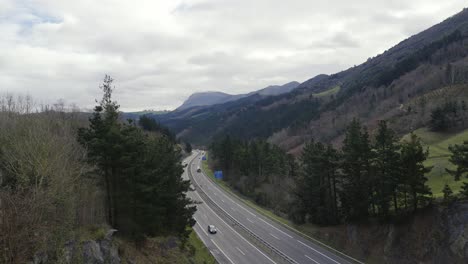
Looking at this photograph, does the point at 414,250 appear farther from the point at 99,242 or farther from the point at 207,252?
the point at 99,242

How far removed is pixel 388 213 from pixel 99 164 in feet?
94.5

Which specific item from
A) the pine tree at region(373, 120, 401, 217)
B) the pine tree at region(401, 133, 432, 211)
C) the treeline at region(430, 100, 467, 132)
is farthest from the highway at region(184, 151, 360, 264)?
the treeline at region(430, 100, 467, 132)

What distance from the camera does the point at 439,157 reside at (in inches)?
1881

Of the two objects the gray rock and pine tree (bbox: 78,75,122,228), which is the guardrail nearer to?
pine tree (bbox: 78,75,122,228)

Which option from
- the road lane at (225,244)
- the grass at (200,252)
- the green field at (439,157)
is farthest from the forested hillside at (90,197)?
the green field at (439,157)

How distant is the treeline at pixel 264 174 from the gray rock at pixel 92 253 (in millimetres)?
45849

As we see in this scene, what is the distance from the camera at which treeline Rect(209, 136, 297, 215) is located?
6500 centimetres

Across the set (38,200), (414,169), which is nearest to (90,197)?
(38,200)

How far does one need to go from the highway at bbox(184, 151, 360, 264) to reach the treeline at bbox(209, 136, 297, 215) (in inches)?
328

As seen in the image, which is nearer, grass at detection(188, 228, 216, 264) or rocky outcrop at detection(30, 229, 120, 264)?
rocky outcrop at detection(30, 229, 120, 264)

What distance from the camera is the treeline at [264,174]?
65000 millimetres

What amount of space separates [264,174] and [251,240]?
30.9 m

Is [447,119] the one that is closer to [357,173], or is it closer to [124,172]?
[357,173]

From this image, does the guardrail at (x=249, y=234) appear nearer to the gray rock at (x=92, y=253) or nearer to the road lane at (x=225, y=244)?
the road lane at (x=225, y=244)
